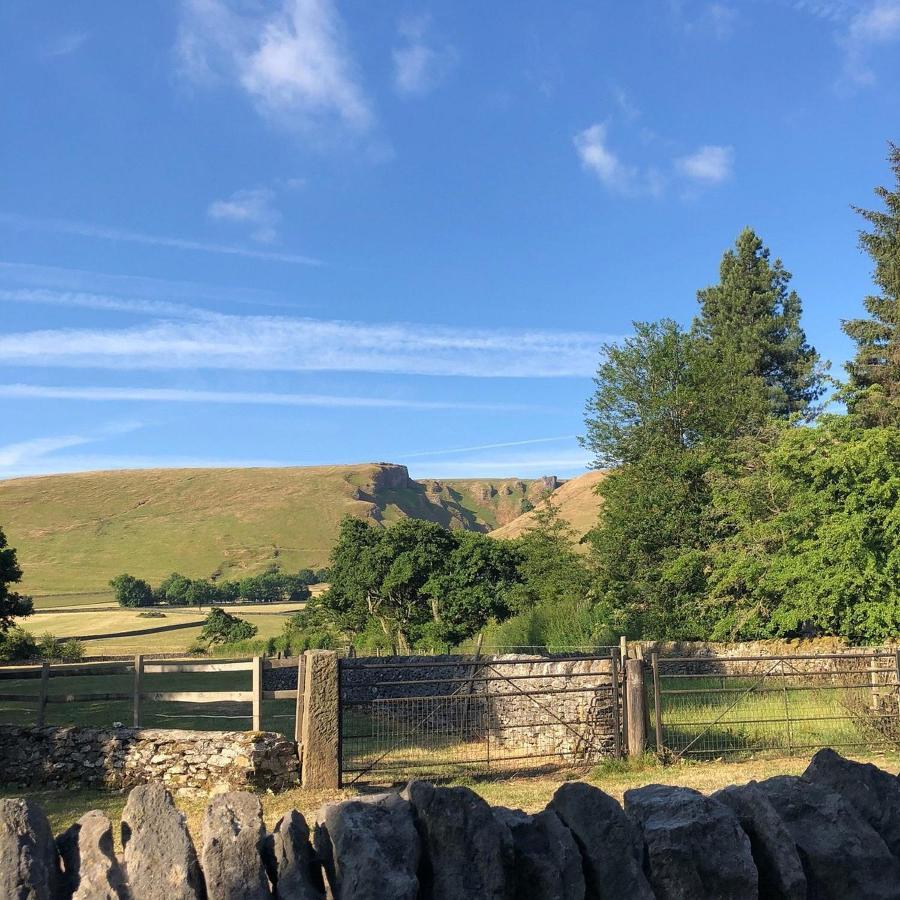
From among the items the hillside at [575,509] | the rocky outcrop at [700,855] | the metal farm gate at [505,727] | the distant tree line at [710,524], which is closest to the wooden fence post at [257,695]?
the metal farm gate at [505,727]

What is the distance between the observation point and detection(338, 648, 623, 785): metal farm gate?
11.6 m

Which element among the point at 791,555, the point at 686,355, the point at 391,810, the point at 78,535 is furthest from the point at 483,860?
the point at 78,535

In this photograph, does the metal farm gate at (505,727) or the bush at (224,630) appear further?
the bush at (224,630)

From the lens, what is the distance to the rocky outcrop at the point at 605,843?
361 cm

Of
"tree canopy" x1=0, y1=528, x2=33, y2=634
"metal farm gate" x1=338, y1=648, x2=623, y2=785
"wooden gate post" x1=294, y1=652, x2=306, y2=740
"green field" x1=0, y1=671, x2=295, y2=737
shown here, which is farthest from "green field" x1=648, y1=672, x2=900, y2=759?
"tree canopy" x1=0, y1=528, x2=33, y2=634

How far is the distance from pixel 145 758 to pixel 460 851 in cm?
887

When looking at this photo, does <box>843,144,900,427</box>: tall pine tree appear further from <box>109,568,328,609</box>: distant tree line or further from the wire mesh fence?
<box>109,568,328,609</box>: distant tree line

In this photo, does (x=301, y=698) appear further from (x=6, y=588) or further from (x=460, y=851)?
(x=6, y=588)

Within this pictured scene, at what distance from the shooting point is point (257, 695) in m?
Result: 11.3

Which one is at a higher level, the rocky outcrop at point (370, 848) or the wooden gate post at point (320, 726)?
the rocky outcrop at point (370, 848)

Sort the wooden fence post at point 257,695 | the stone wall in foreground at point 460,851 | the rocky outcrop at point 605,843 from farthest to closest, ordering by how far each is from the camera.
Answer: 1. the wooden fence post at point 257,695
2. the rocky outcrop at point 605,843
3. the stone wall in foreground at point 460,851

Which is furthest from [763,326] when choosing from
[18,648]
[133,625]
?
[133,625]

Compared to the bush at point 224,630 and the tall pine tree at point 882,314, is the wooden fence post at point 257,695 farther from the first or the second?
the bush at point 224,630

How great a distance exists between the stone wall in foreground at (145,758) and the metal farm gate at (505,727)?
3.20 feet
